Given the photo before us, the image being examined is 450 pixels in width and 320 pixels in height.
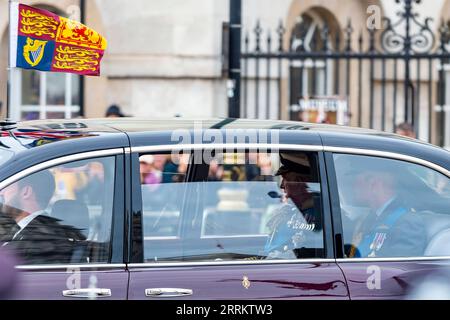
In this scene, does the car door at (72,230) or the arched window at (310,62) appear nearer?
the car door at (72,230)

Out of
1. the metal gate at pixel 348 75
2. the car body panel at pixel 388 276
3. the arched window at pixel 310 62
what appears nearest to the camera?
the car body panel at pixel 388 276

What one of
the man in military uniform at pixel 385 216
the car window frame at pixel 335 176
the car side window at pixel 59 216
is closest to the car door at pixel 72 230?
the car side window at pixel 59 216

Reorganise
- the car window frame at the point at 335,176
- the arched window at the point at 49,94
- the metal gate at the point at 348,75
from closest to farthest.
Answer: the car window frame at the point at 335,176
the metal gate at the point at 348,75
the arched window at the point at 49,94

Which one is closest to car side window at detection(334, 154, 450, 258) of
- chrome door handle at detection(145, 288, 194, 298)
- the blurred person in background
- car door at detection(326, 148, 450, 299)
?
car door at detection(326, 148, 450, 299)

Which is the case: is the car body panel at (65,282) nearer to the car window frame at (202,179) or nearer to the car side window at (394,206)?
the car window frame at (202,179)

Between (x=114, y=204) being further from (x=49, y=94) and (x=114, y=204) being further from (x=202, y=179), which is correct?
(x=49, y=94)

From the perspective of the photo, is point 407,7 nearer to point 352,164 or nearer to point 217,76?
point 217,76

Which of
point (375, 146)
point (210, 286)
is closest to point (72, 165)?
point (210, 286)

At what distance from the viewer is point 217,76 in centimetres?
1204

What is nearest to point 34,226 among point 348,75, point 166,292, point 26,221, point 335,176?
point 26,221

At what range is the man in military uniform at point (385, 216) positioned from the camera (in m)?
4.57

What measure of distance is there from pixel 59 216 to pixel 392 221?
1.46m

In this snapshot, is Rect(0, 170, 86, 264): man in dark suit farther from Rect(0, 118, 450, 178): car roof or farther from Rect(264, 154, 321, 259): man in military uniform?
Rect(264, 154, 321, 259): man in military uniform

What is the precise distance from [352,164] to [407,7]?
705 centimetres
